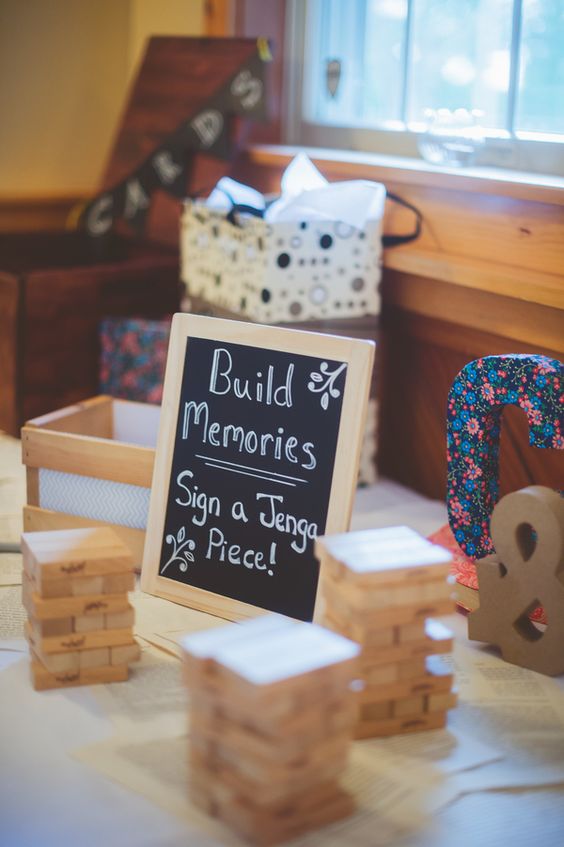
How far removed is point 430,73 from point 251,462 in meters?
1.35

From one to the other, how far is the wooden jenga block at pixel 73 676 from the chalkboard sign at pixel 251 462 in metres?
0.28

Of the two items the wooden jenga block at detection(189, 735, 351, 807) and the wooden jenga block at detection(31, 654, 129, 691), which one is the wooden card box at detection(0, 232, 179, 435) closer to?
the wooden jenga block at detection(31, 654, 129, 691)

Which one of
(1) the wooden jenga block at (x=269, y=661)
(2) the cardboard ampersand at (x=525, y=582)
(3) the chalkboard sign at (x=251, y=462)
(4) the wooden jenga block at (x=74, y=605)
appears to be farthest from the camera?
(3) the chalkboard sign at (x=251, y=462)

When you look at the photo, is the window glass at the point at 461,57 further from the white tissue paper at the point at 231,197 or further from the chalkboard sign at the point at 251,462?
the chalkboard sign at the point at 251,462

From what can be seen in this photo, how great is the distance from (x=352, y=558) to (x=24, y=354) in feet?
5.14

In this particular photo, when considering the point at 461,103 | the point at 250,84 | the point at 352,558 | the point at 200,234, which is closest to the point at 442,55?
the point at 461,103

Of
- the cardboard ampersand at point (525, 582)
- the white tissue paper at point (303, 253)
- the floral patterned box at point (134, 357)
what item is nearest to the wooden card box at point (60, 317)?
the floral patterned box at point (134, 357)

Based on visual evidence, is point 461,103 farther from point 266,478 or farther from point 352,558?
point 352,558

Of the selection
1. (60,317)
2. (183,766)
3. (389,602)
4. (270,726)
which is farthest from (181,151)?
(270,726)

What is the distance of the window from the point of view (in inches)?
91.1

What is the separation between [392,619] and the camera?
1.46 m

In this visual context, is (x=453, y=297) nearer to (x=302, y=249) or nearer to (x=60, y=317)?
(x=302, y=249)

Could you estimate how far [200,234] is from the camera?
103 inches

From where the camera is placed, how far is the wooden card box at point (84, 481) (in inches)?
78.3
